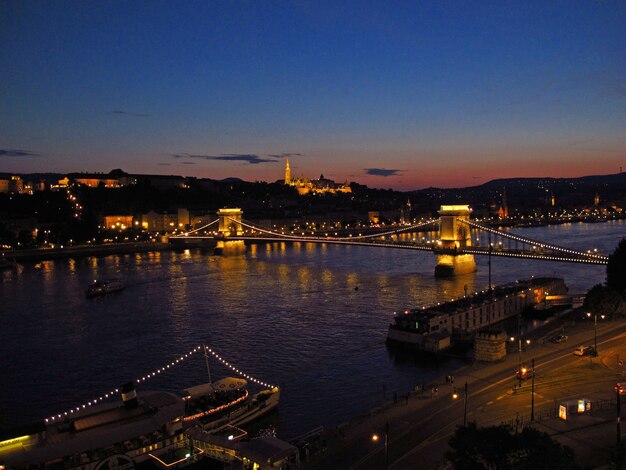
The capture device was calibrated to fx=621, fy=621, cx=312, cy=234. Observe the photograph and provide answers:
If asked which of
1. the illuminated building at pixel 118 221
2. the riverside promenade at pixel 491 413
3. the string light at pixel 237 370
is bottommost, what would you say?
the string light at pixel 237 370

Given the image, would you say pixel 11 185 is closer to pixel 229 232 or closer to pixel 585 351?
pixel 229 232

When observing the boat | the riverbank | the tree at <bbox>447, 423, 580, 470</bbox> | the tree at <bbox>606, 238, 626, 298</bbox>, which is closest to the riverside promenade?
the tree at <bbox>447, 423, 580, 470</bbox>

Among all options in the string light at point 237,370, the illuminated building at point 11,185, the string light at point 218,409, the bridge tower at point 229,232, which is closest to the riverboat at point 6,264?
the bridge tower at point 229,232

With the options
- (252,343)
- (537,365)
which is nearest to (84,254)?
(252,343)

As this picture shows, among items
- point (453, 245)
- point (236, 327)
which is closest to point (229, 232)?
point (453, 245)

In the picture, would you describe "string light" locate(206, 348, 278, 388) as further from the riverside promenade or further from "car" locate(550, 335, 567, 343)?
"car" locate(550, 335, 567, 343)

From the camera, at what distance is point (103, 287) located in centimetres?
2103

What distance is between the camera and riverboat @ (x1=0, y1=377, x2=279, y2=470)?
7.05 metres

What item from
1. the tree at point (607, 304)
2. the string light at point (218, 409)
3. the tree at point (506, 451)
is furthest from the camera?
the tree at point (607, 304)

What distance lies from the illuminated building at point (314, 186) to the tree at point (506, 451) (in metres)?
84.6

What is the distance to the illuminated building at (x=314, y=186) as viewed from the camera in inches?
3597

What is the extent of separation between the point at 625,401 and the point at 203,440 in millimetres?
5383

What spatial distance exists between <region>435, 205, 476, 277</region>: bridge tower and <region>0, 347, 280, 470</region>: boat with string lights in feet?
53.7

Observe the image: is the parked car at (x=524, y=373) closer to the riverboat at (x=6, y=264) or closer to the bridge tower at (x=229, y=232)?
the riverboat at (x=6, y=264)
